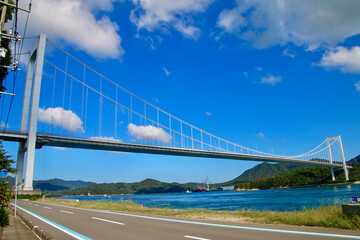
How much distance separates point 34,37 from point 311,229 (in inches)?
1846

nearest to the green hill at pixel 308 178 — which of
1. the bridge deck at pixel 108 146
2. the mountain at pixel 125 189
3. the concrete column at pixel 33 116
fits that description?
the bridge deck at pixel 108 146

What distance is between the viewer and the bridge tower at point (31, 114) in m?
35.2

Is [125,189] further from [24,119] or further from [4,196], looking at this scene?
[4,196]

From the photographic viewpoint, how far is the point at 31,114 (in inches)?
1437

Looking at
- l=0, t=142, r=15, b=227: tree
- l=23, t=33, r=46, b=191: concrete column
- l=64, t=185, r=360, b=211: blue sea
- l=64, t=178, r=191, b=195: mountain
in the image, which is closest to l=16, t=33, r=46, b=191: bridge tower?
l=23, t=33, r=46, b=191: concrete column

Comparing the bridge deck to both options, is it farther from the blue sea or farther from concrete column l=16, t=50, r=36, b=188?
the blue sea

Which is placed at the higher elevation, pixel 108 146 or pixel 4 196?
pixel 108 146

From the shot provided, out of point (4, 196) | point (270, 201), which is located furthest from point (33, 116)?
point (270, 201)

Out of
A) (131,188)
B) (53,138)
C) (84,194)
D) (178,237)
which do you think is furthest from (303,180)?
(84,194)

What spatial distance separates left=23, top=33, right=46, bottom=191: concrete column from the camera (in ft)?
115

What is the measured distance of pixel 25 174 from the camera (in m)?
34.7

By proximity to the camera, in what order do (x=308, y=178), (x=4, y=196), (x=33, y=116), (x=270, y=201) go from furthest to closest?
1. (x=308, y=178)
2. (x=33, y=116)
3. (x=270, y=201)
4. (x=4, y=196)

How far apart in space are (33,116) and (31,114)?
387mm

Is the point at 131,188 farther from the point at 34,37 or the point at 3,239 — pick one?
the point at 3,239
